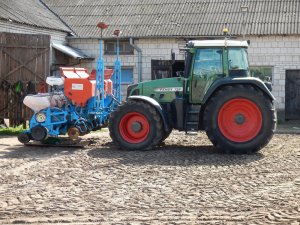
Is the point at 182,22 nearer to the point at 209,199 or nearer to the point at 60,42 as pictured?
the point at 60,42

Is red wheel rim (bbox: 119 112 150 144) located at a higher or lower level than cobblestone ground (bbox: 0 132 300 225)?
higher

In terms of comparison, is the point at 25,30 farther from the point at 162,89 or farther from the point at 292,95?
the point at 292,95

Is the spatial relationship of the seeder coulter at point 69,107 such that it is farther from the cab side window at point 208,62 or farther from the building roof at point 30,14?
the building roof at point 30,14

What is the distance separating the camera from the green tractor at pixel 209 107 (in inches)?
444

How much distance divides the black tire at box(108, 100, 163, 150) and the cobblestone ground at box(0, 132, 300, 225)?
0.24 m

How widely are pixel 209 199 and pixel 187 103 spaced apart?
4.68 meters

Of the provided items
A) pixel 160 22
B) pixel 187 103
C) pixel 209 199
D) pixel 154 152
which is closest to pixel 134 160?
pixel 154 152

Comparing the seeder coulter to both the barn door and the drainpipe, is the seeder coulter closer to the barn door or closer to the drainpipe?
the drainpipe

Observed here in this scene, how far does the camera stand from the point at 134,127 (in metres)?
11.8

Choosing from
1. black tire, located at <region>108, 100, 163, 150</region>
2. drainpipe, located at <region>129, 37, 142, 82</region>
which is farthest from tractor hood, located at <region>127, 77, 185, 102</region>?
drainpipe, located at <region>129, 37, 142, 82</region>

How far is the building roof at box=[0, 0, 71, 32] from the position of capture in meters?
17.4

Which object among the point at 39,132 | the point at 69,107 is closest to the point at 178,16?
the point at 69,107

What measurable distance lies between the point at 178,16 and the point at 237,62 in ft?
32.0

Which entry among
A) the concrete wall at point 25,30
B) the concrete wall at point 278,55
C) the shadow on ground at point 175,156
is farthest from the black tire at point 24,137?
the concrete wall at point 278,55
